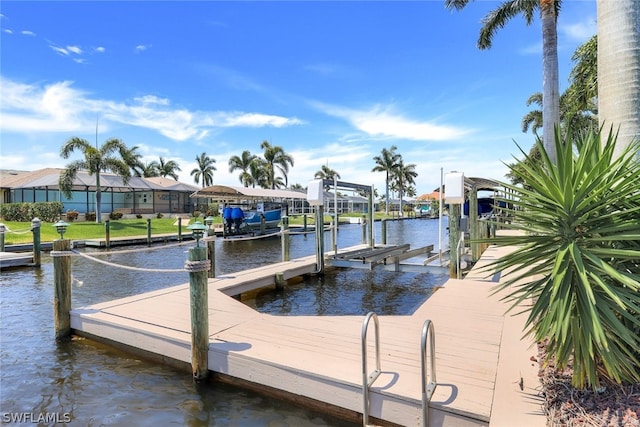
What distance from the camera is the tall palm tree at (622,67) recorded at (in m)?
3.10

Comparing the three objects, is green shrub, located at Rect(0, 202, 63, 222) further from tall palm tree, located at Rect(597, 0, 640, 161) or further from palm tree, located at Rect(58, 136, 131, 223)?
tall palm tree, located at Rect(597, 0, 640, 161)

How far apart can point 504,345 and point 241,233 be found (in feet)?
68.7

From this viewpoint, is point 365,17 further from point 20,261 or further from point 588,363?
point 20,261

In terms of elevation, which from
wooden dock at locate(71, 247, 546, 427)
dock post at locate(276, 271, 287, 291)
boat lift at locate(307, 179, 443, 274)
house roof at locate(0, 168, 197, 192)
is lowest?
dock post at locate(276, 271, 287, 291)

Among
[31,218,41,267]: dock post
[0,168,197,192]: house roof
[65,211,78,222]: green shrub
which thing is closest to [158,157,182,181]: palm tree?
[0,168,197,192]: house roof

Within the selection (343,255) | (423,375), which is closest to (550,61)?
(343,255)

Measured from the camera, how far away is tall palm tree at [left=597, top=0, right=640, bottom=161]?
3.10 metres

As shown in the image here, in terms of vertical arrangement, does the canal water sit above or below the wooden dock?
below

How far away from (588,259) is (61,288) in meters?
6.59

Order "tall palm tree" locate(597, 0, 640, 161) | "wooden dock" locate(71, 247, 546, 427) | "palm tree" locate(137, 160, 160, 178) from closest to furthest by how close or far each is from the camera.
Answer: "wooden dock" locate(71, 247, 546, 427)
"tall palm tree" locate(597, 0, 640, 161)
"palm tree" locate(137, 160, 160, 178)

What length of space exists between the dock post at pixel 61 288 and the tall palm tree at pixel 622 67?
6.95 metres

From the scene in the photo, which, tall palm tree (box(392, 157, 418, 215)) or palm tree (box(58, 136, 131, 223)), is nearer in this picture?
palm tree (box(58, 136, 131, 223))

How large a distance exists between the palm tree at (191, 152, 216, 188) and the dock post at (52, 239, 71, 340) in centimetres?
5552

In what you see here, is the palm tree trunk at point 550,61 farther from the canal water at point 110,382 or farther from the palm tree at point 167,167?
the palm tree at point 167,167
